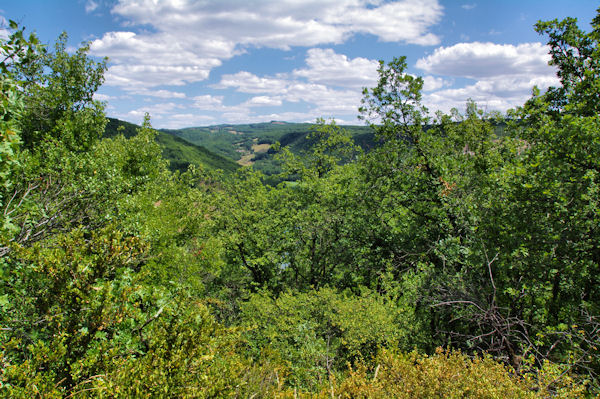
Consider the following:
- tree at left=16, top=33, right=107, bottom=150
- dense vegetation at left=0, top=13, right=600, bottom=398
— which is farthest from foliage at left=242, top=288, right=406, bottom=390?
tree at left=16, top=33, right=107, bottom=150

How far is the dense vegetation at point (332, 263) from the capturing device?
13.3 ft

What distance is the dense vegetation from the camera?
406cm

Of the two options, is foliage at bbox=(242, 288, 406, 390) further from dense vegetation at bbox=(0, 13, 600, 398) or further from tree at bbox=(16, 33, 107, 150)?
tree at bbox=(16, 33, 107, 150)

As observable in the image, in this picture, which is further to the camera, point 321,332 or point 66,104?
→ point 66,104

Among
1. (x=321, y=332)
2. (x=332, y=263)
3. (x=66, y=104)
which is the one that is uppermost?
(x=66, y=104)

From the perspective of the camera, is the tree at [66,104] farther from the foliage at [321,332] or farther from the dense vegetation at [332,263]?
the foliage at [321,332]

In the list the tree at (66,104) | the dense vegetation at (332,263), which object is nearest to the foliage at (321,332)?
the dense vegetation at (332,263)

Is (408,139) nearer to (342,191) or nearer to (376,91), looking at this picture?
(376,91)

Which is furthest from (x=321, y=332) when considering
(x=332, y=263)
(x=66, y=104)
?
(x=66, y=104)

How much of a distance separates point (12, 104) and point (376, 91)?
34.7 feet

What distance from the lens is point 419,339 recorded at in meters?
10.7

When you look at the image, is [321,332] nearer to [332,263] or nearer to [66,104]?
[332,263]

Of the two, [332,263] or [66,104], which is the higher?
[66,104]

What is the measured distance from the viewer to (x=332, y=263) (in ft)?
55.0
